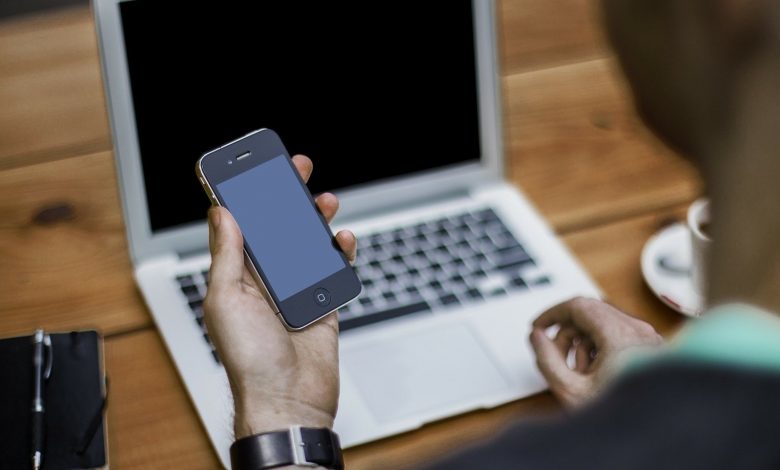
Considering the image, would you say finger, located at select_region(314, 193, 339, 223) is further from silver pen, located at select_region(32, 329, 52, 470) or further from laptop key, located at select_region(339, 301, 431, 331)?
silver pen, located at select_region(32, 329, 52, 470)

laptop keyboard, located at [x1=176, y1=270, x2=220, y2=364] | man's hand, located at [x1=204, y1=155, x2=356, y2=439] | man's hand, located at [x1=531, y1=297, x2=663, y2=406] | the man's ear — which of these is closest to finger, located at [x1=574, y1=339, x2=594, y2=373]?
man's hand, located at [x1=531, y1=297, x2=663, y2=406]

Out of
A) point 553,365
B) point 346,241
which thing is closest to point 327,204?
point 346,241

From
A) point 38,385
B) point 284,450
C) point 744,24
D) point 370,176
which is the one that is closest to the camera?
point 744,24

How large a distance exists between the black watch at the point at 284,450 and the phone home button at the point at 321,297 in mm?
132

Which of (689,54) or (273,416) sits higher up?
(689,54)

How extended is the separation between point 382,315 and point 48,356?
32 cm

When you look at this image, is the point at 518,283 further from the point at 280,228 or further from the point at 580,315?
the point at 280,228

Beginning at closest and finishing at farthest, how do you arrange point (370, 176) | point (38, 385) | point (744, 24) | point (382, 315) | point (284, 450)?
point (744, 24) → point (284, 450) → point (38, 385) → point (382, 315) → point (370, 176)

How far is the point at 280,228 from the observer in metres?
1.08

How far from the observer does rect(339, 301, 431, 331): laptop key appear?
46.6 inches

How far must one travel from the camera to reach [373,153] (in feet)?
4.21

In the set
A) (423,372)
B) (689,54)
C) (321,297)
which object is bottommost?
(423,372)

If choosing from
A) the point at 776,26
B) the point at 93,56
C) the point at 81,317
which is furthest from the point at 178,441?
the point at 776,26

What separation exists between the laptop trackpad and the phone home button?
10 centimetres
